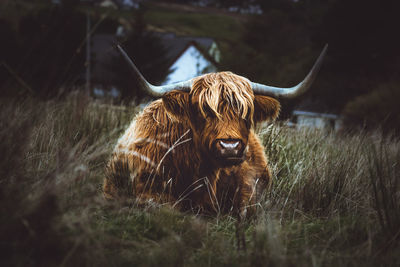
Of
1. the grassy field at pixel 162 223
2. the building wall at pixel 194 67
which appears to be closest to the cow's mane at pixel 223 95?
the grassy field at pixel 162 223

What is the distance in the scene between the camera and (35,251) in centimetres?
171

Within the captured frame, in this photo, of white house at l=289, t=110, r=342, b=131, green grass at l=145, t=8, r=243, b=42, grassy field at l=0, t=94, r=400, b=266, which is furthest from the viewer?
green grass at l=145, t=8, r=243, b=42

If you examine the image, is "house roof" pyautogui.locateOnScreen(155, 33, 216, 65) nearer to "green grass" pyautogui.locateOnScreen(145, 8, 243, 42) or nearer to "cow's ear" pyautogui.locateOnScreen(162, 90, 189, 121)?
"cow's ear" pyautogui.locateOnScreen(162, 90, 189, 121)

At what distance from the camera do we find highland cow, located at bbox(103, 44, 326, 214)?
258cm

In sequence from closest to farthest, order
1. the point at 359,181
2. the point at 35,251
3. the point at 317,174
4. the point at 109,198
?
1. the point at 35,251
2. the point at 109,198
3. the point at 317,174
4. the point at 359,181

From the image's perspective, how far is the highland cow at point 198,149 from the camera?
2.58 metres

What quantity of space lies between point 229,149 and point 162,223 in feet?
2.26

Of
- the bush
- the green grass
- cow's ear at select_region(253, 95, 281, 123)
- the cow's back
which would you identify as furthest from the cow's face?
the green grass

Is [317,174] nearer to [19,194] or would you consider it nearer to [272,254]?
[272,254]

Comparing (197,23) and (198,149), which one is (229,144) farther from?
(197,23)

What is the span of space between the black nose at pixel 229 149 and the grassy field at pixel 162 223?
47 centimetres

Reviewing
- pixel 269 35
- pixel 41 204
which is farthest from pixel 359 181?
pixel 269 35

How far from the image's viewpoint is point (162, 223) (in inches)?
94.1

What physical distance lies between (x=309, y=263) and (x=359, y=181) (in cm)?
162
